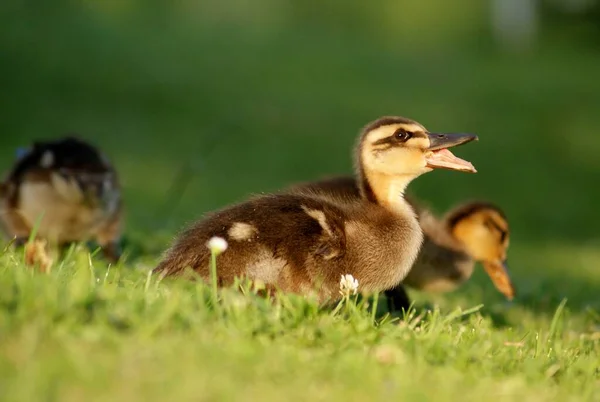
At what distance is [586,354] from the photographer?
5172 mm

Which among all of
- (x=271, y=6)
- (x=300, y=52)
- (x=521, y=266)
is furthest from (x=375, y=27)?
(x=521, y=266)

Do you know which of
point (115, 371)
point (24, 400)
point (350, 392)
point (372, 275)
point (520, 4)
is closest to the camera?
point (24, 400)

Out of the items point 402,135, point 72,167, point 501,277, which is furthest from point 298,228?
point 501,277

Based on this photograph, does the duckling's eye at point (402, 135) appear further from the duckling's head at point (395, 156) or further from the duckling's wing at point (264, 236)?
the duckling's wing at point (264, 236)

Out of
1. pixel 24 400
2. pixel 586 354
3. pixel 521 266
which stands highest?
pixel 24 400

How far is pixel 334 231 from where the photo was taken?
477 cm

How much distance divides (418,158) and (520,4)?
31011 mm

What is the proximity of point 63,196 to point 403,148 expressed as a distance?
292 centimetres

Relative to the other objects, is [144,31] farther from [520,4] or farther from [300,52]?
[520,4]

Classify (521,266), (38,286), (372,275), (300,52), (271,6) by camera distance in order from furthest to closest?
(271,6) → (300,52) → (521,266) → (372,275) → (38,286)

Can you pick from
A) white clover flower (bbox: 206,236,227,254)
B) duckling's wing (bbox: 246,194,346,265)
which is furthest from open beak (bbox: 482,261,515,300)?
white clover flower (bbox: 206,236,227,254)

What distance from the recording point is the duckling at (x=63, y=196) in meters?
7.14

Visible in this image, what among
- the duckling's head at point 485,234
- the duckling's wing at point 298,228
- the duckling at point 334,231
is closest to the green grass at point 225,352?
the duckling at point 334,231

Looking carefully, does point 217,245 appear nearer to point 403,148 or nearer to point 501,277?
point 403,148
